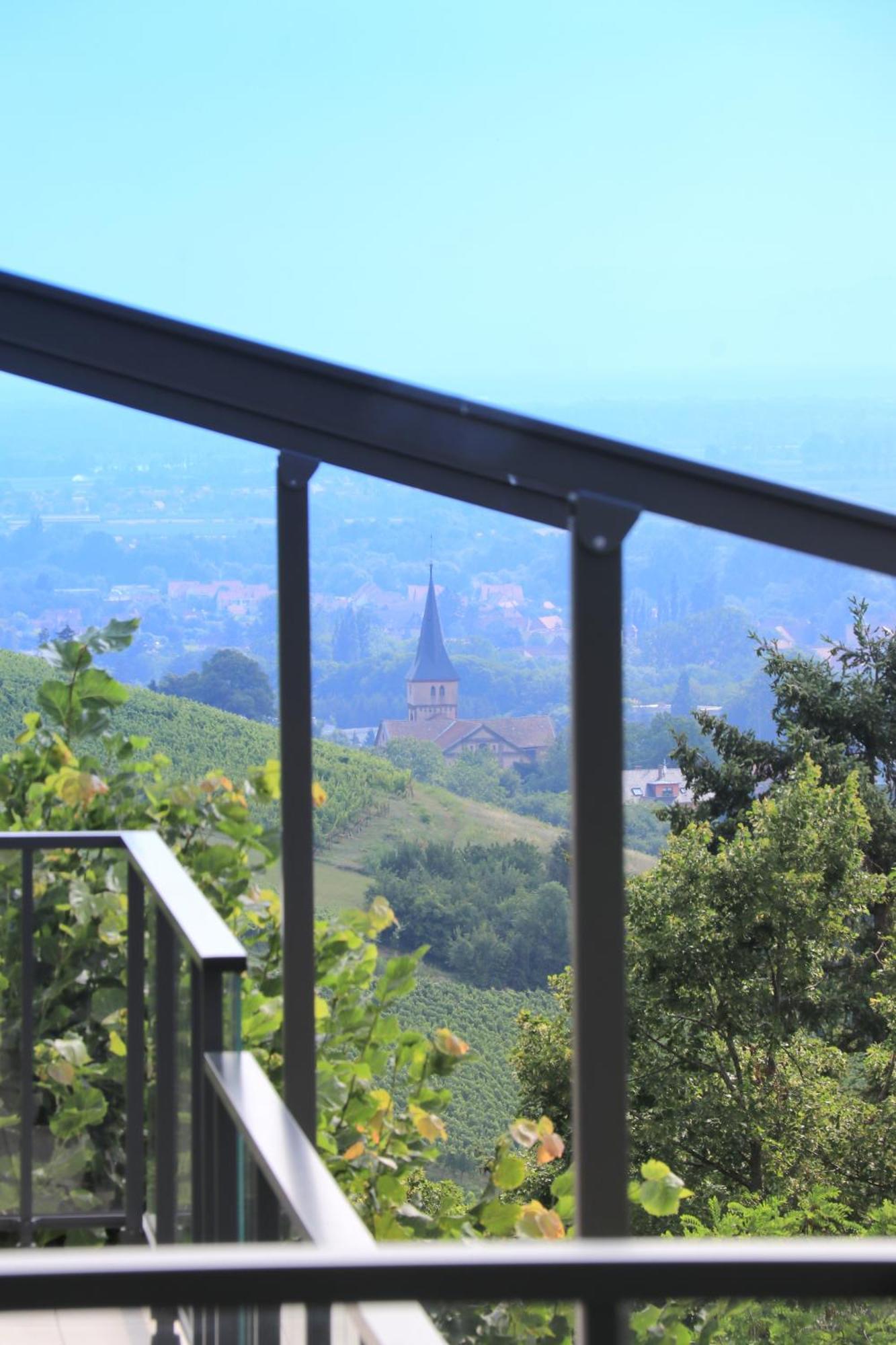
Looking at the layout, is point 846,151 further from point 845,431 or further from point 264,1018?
point 264,1018

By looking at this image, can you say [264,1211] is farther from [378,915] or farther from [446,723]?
[446,723]

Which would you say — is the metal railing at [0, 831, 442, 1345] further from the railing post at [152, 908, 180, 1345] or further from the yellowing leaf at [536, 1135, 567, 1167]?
the yellowing leaf at [536, 1135, 567, 1167]

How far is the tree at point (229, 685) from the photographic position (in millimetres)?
20203

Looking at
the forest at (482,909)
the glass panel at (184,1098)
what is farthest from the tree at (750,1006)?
the glass panel at (184,1098)

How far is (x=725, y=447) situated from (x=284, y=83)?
43.4ft

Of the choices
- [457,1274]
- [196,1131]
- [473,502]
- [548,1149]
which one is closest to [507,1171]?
[548,1149]

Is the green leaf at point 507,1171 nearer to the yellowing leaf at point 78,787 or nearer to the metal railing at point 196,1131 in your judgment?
the metal railing at point 196,1131

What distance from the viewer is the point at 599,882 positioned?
5.33ft

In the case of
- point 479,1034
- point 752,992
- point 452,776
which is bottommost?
point 479,1034

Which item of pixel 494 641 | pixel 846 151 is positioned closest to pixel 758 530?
pixel 494 641

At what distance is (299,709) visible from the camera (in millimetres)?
2076

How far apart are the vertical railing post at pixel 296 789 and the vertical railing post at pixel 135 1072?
202 millimetres

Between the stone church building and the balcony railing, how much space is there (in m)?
19.7

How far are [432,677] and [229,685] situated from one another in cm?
361
